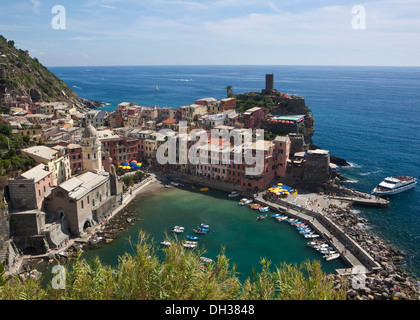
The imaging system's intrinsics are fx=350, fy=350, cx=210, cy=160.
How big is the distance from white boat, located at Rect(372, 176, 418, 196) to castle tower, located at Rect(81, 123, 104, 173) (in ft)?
150

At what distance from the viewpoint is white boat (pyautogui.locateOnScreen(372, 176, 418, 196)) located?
58.1m

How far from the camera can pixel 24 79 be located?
4114 inches

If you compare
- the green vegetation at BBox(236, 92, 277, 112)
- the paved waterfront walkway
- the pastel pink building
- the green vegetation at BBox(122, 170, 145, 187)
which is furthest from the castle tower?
the green vegetation at BBox(236, 92, 277, 112)

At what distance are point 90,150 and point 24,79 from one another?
65994 millimetres

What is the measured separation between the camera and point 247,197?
56531mm

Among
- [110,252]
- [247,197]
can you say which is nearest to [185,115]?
[247,197]

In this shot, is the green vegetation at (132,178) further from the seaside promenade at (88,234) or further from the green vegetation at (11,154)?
the green vegetation at (11,154)

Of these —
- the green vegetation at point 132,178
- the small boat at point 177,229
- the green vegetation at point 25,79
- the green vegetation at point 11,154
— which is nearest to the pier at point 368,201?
the small boat at point 177,229

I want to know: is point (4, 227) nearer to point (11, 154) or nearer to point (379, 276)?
point (11, 154)

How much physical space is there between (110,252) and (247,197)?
79.2 ft

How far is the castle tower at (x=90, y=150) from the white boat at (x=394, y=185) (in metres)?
45.6

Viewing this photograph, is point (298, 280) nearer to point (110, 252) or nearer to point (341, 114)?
point (110, 252)

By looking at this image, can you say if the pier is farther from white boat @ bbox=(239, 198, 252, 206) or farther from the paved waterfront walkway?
A: white boat @ bbox=(239, 198, 252, 206)

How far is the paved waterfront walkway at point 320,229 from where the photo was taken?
39.4 meters
